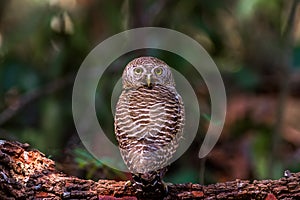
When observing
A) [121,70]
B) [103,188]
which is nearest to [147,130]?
[103,188]

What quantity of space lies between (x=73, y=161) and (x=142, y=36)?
2.01m

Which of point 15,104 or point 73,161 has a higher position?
point 15,104

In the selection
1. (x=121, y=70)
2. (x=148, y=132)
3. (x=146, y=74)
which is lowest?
(x=148, y=132)

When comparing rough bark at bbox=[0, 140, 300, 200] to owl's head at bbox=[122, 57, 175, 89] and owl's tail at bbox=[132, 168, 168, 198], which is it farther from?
owl's head at bbox=[122, 57, 175, 89]

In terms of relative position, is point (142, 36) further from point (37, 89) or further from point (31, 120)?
point (31, 120)

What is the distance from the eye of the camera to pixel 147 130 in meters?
2.34

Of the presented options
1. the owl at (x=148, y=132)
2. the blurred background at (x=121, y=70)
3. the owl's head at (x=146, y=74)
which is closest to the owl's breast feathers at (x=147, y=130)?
the owl at (x=148, y=132)

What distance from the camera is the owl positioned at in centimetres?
231

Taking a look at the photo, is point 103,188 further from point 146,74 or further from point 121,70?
point 121,70

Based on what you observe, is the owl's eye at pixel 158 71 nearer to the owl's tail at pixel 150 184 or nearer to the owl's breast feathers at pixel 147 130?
the owl's breast feathers at pixel 147 130

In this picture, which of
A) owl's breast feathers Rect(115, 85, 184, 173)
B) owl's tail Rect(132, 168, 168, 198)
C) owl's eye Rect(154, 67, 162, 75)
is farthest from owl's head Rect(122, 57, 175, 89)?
owl's tail Rect(132, 168, 168, 198)

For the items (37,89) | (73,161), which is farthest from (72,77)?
(73,161)

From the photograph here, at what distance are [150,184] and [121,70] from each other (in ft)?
10.7

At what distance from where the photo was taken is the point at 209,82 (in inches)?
213
